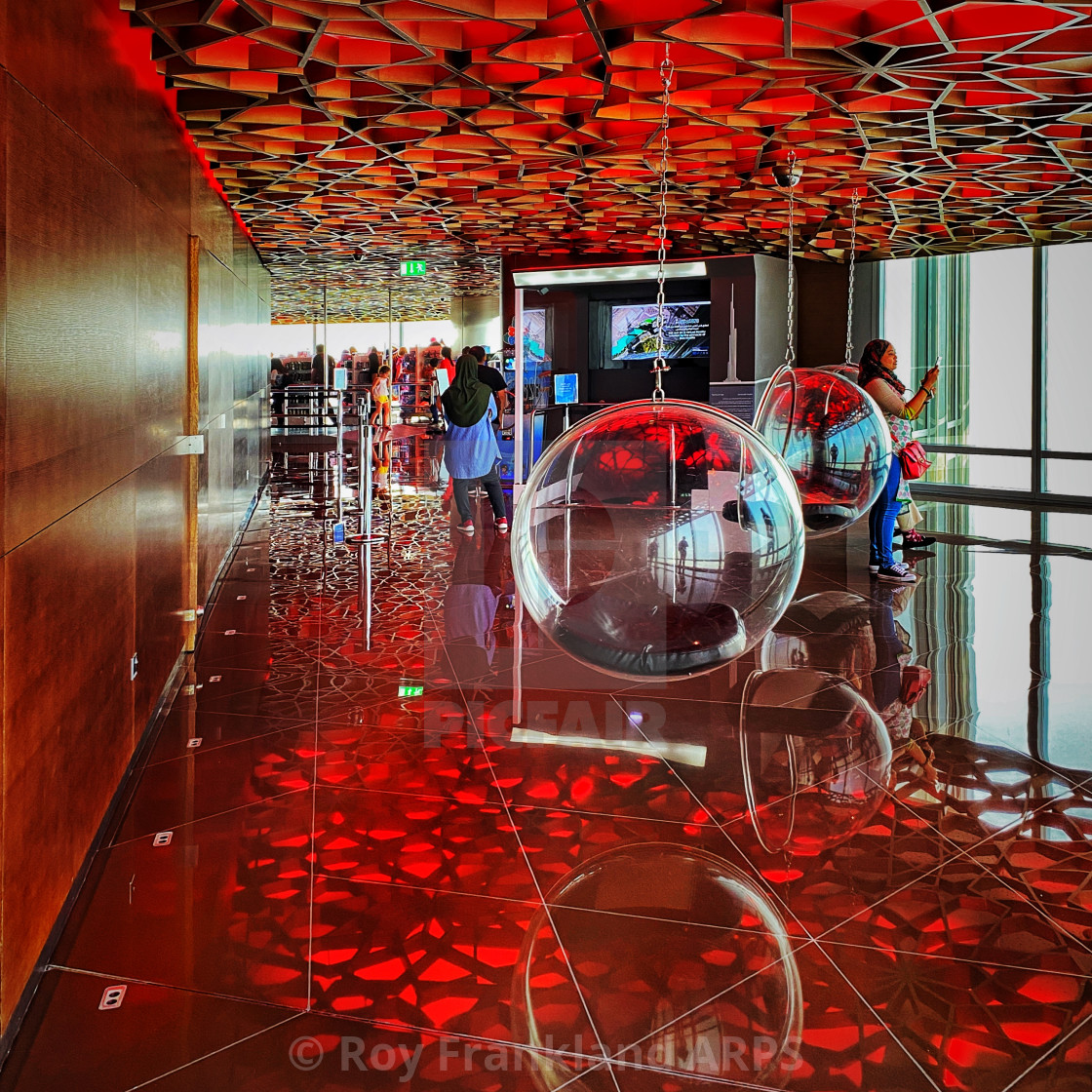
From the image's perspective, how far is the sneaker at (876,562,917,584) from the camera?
7.61 metres

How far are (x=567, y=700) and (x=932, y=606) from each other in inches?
128

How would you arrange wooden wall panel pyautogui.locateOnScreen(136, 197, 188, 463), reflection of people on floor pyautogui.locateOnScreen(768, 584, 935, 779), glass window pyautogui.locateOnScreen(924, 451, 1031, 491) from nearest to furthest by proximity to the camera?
wooden wall panel pyautogui.locateOnScreen(136, 197, 188, 463)
reflection of people on floor pyautogui.locateOnScreen(768, 584, 935, 779)
glass window pyautogui.locateOnScreen(924, 451, 1031, 491)

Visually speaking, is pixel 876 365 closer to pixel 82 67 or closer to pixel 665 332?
pixel 82 67

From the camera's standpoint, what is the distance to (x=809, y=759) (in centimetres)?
386

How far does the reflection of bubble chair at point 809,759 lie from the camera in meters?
3.25

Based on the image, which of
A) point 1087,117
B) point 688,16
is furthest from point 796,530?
point 1087,117

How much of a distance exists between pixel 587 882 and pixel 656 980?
50cm

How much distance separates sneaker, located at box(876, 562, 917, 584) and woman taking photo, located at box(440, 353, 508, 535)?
3.44 metres

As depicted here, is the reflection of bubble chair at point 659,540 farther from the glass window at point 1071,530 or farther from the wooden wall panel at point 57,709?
the glass window at point 1071,530

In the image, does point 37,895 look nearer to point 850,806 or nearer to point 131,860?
point 131,860

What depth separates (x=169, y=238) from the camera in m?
4.84

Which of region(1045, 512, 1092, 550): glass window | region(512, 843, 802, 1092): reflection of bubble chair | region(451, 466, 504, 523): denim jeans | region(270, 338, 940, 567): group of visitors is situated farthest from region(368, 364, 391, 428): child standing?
region(512, 843, 802, 1092): reflection of bubble chair

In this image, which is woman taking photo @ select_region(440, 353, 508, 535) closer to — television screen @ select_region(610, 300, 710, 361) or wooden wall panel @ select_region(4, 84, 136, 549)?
television screen @ select_region(610, 300, 710, 361)

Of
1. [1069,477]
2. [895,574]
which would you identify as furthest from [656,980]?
[1069,477]
